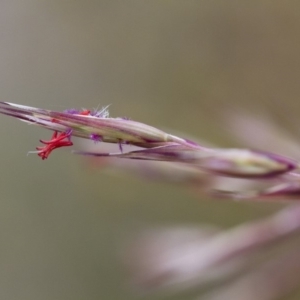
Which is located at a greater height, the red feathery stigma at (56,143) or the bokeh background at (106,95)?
the bokeh background at (106,95)

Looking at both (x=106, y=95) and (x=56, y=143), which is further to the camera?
(x=106, y=95)

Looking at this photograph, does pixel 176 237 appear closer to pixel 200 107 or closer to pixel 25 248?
pixel 200 107

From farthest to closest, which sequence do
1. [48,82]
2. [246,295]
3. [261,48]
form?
[48,82]
[261,48]
[246,295]

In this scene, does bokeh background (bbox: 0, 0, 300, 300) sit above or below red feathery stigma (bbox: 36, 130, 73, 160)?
above

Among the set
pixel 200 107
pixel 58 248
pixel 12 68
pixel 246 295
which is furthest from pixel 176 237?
pixel 12 68

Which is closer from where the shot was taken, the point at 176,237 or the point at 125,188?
the point at 176,237

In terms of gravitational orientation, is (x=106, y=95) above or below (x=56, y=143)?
above

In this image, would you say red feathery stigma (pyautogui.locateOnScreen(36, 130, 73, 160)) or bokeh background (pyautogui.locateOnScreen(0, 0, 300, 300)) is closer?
red feathery stigma (pyautogui.locateOnScreen(36, 130, 73, 160))

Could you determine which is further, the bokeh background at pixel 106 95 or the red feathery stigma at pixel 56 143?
the bokeh background at pixel 106 95
